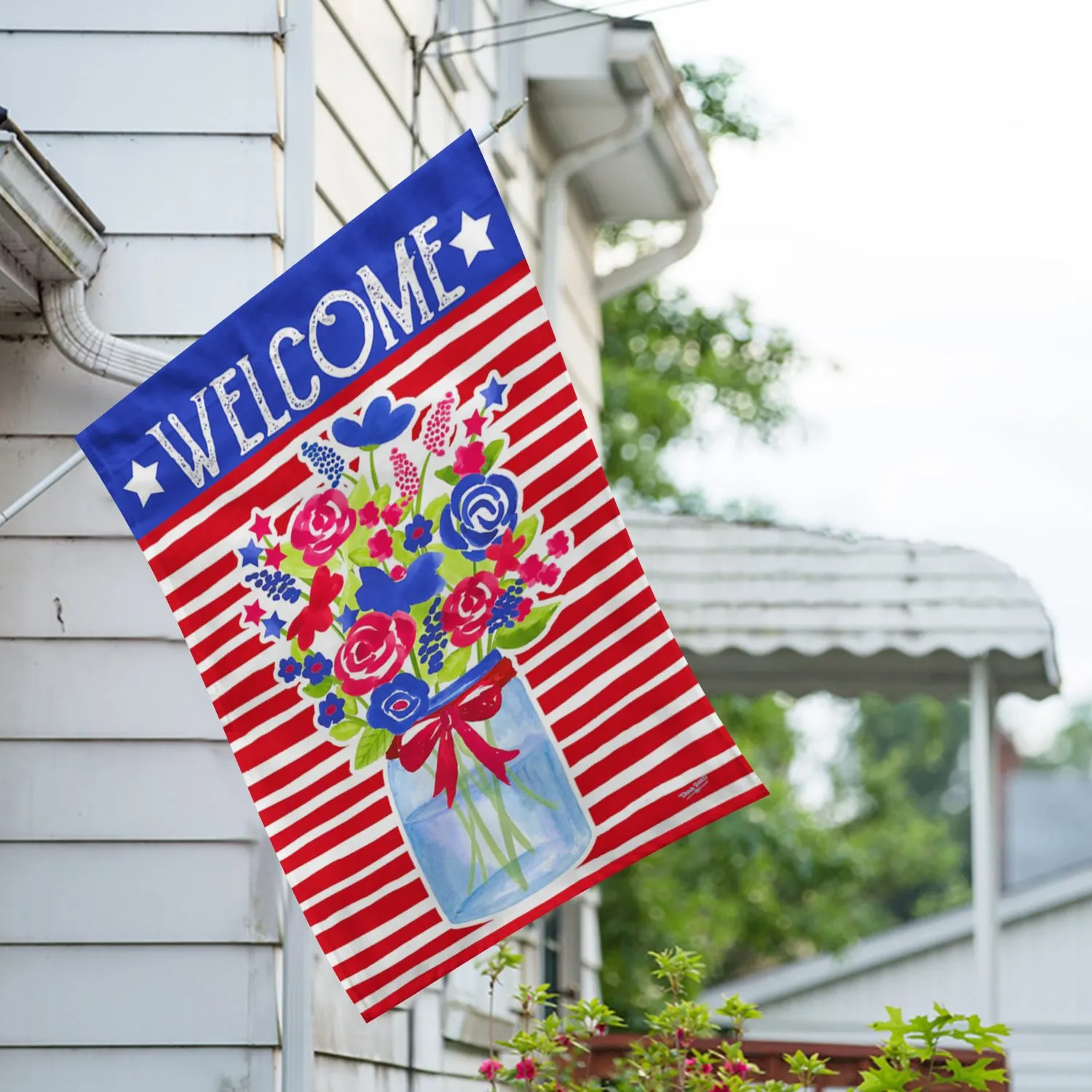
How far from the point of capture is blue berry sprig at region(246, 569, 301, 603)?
11.1 feet

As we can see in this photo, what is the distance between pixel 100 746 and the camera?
12.9 ft

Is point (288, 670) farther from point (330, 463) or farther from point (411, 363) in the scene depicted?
point (411, 363)

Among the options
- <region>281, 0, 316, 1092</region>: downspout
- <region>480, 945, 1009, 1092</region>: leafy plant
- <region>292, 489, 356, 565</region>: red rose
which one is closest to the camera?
<region>292, 489, 356, 565</region>: red rose

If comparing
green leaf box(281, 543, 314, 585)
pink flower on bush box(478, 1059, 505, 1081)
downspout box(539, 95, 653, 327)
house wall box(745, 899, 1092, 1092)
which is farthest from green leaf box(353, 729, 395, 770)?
house wall box(745, 899, 1092, 1092)

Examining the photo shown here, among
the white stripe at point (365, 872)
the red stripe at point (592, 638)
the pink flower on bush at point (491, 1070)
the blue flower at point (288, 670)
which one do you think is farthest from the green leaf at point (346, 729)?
the pink flower on bush at point (491, 1070)

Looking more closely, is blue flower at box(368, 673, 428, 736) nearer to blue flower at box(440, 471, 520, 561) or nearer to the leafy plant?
blue flower at box(440, 471, 520, 561)

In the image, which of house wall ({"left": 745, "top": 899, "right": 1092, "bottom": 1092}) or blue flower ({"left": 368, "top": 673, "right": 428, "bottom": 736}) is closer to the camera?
blue flower ({"left": 368, "top": 673, "right": 428, "bottom": 736})

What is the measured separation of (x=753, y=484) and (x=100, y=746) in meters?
15.6

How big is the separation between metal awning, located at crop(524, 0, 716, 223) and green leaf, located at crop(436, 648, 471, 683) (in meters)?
3.34

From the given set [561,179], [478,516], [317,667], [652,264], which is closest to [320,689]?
[317,667]

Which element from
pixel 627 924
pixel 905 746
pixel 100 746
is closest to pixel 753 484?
pixel 627 924

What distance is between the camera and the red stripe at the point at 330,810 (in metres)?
3.33

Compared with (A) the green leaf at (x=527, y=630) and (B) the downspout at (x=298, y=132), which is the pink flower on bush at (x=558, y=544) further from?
(B) the downspout at (x=298, y=132)

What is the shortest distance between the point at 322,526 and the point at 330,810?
0.56m
